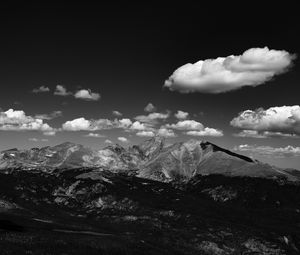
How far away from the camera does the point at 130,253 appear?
112875 mm

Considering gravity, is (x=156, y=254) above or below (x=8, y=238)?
below

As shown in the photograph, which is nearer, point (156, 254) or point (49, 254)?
point (49, 254)

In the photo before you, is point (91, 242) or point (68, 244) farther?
point (91, 242)

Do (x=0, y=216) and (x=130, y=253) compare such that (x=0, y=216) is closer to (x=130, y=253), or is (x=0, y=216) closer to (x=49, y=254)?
(x=130, y=253)

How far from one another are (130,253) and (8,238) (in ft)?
111

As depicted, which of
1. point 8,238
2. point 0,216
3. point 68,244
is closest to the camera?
point 8,238

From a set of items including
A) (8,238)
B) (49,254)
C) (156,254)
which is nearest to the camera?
(49,254)

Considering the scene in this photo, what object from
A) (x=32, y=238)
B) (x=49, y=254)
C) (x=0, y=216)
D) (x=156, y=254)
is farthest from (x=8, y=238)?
(x=0, y=216)

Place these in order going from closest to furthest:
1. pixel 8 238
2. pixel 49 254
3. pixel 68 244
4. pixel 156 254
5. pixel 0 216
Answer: pixel 49 254 → pixel 8 238 → pixel 68 244 → pixel 156 254 → pixel 0 216

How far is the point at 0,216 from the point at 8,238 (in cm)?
8922

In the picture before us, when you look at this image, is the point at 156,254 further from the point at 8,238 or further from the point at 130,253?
the point at 8,238

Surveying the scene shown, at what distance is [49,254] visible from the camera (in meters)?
83.0

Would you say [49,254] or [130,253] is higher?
[49,254]

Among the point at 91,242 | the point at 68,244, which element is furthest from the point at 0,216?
the point at 68,244
